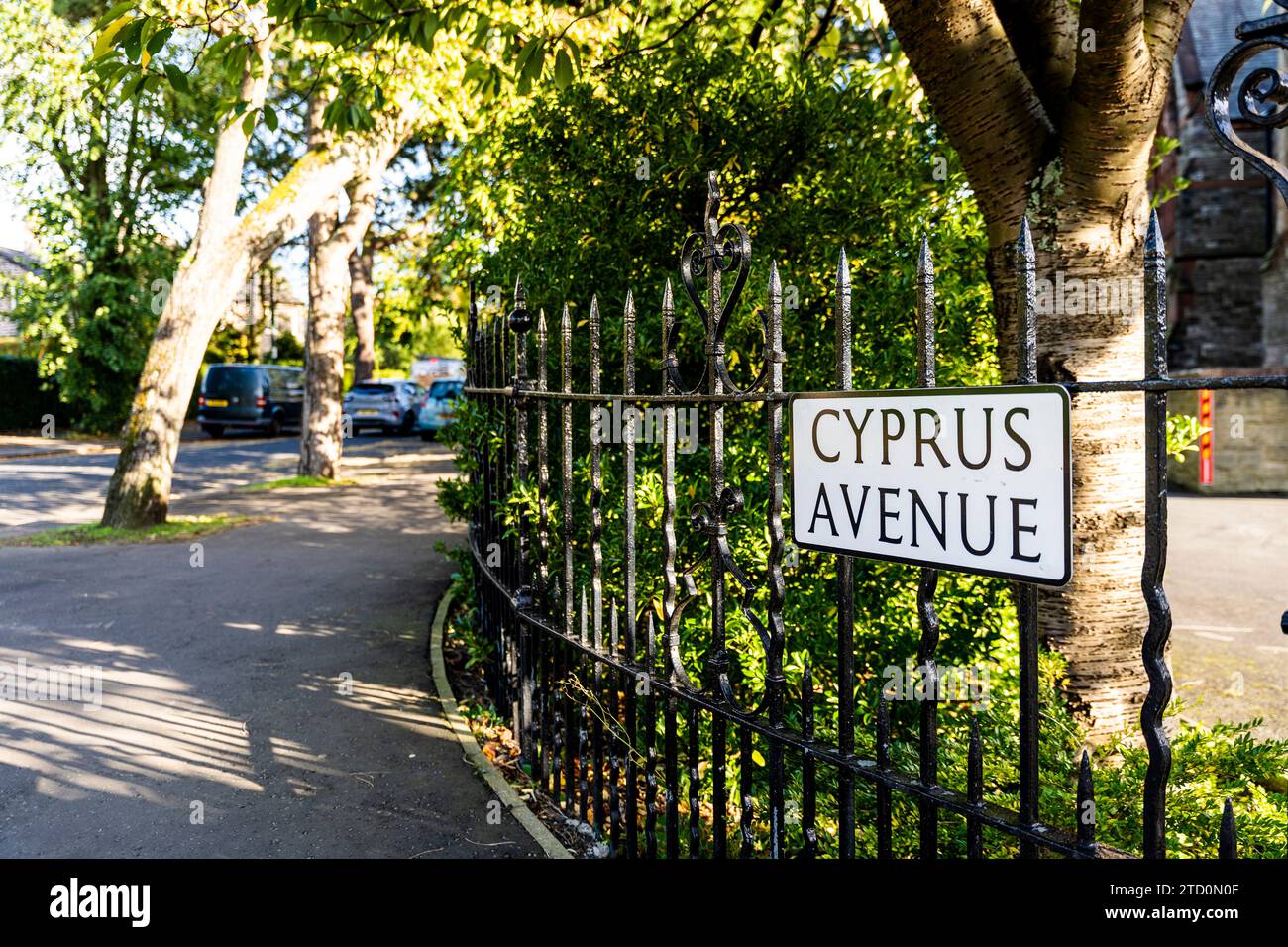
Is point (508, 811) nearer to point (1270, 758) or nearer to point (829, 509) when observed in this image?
point (829, 509)

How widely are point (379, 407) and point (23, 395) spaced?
10.3 meters

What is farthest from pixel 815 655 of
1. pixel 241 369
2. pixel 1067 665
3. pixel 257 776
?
pixel 241 369

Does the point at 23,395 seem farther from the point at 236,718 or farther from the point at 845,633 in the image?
the point at 845,633

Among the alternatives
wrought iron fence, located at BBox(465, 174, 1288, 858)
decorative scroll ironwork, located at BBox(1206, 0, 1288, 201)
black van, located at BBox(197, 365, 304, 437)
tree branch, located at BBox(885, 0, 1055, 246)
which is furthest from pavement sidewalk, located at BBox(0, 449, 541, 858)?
black van, located at BBox(197, 365, 304, 437)

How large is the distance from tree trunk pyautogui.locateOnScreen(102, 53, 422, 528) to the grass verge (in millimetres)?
207

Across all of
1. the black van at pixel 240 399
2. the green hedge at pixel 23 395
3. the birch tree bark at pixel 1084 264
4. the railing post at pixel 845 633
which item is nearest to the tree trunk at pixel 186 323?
the birch tree bark at pixel 1084 264

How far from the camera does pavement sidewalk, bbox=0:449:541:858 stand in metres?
4.23

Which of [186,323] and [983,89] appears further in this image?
[186,323]

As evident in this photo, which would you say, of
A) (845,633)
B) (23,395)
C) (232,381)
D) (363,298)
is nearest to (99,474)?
(232,381)

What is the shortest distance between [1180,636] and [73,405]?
3183 cm

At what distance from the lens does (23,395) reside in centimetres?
3116

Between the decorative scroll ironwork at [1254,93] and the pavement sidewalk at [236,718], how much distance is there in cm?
341

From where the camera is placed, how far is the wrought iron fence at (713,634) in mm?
2221

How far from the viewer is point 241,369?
32.6m
